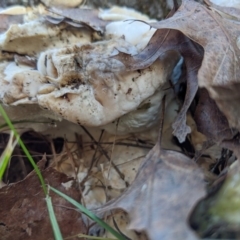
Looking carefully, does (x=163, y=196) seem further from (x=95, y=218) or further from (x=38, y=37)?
(x=38, y=37)

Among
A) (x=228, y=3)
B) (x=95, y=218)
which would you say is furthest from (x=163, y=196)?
(x=228, y=3)

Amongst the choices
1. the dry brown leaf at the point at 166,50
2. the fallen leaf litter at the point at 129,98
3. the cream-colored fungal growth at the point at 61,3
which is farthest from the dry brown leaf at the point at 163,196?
the cream-colored fungal growth at the point at 61,3

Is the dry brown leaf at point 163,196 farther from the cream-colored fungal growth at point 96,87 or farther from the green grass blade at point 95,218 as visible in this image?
the cream-colored fungal growth at point 96,87

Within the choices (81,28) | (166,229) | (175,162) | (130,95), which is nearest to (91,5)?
(81,28)

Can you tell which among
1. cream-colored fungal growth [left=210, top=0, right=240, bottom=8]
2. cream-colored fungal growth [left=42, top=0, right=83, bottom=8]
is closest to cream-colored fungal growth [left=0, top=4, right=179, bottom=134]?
cream-colored fungal growth [left=42, top=0, right=83, bottom=8]

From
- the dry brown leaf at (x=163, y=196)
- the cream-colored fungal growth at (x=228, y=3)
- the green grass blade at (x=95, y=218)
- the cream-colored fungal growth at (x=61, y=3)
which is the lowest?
the green grass blade at (x=95, y=218)

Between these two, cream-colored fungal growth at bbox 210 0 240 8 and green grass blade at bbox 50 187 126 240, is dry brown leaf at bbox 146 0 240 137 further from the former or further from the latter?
green grass blade at bbox 50 187 126 240

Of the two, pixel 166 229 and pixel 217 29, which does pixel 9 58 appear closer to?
pixel 217 29
